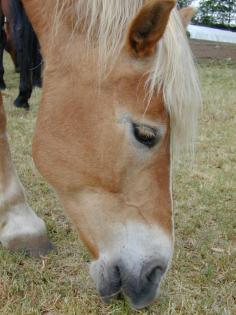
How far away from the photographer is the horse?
1652mm

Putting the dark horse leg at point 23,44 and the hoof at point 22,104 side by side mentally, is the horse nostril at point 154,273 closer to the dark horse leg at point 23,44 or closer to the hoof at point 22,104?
the dark horse leg at point 23,44

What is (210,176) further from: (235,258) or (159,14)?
(159,14)

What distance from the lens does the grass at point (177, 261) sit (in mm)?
1877

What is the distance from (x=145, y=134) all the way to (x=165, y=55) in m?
0.28

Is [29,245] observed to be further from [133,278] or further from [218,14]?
[218,14]

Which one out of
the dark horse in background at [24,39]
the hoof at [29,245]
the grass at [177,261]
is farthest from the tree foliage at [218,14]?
the hoof at [29,245]

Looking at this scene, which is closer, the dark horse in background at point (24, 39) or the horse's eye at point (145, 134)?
the horse's eye at point (145, 134)

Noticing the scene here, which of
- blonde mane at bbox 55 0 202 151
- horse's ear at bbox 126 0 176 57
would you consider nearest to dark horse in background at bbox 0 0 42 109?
blonde mane at bbox 55 0 202 151

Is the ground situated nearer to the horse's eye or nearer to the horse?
the horse

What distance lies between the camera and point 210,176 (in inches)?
145

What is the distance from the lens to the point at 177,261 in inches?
90.0

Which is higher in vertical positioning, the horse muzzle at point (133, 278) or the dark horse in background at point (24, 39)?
the horse muzzle at point (133, 278)

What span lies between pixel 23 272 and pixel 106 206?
25.3 inches

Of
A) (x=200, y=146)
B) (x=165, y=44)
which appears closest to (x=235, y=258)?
(x=165, y=44)
